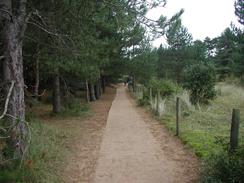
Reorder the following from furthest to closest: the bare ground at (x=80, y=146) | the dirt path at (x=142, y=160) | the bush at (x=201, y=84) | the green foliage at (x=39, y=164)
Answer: the bush at (x=201, y=84), the bare ground at (x=80, y=146), the dirt path at (x=142, y=160), the green foliage at (x=39, y=164)

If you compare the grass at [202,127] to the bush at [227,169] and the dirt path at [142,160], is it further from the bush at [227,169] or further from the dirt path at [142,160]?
the bush at [227,169]

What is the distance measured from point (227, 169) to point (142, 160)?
232 centimetres

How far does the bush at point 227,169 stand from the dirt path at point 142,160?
555 millimetres

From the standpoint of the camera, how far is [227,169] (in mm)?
4750

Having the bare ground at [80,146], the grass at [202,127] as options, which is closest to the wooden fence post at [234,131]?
the grass at [202,127]

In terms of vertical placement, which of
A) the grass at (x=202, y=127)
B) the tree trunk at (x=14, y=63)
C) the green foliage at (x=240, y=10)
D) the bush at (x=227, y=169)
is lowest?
the grass at (x=202, y=127)

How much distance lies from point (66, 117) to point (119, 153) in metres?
6.94

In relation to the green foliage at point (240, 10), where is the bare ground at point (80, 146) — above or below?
below

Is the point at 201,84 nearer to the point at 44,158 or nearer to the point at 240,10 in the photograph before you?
the point at 44,158

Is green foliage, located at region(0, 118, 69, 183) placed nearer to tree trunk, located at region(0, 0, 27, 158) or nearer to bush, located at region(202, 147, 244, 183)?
tree trunk, located at region(0, 0, 27, 158)

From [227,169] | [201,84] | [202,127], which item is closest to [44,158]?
[227,169]

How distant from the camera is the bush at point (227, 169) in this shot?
180 inches

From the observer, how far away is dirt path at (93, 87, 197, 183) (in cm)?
562

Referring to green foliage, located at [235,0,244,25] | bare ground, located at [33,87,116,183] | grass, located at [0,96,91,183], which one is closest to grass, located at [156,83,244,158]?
bare ground, located at [33,87,116,183]
